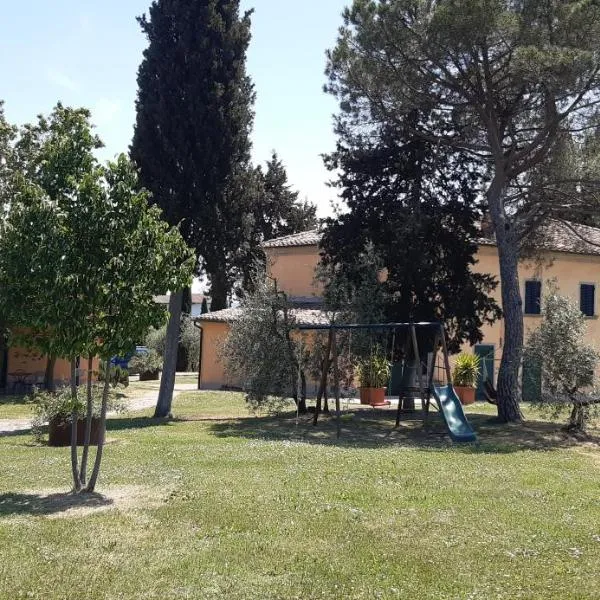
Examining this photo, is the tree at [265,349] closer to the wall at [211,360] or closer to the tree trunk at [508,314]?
the tree trunk at [508,314]

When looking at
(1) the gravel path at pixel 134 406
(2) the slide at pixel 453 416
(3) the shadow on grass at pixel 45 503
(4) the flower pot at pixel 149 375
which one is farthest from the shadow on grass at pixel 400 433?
(4) the flower pot at pixel 149 375

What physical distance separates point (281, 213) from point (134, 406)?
73.4 feet

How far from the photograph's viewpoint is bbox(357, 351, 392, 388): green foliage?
1959cm

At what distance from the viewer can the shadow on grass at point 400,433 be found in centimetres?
1491

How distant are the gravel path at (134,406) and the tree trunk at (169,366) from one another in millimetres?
3040

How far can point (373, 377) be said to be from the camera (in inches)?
782

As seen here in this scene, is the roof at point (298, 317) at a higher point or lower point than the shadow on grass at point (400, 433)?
higher

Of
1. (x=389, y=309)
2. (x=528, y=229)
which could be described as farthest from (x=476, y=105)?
(x=389, y=309)

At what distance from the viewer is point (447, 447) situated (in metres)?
14.6

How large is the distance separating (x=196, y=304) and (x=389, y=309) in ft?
204

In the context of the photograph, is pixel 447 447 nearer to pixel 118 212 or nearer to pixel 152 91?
pixel 118 212

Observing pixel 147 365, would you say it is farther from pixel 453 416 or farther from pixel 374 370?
pixel 453 416

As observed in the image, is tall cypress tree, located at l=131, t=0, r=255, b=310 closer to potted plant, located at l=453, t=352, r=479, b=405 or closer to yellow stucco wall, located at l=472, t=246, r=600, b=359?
potted plant, located at l=453, t=352, r=479, b=405

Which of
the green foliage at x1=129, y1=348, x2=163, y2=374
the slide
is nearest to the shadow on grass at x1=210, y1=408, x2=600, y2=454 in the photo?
the slide
